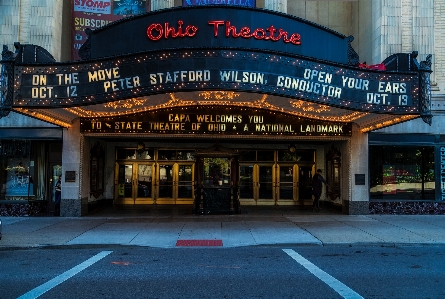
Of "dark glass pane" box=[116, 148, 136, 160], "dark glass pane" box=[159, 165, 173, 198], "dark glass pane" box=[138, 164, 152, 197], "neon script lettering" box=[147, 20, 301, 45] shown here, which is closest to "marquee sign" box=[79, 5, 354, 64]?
"neon script lettering" box=[147, 20, 301, 45]

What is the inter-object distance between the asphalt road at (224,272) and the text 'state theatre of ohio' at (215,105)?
14.1 feet

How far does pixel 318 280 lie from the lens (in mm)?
7477

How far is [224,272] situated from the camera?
8.11m

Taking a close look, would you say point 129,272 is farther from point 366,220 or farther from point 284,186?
point 284,186

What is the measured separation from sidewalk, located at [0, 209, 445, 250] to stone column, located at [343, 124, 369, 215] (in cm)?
56

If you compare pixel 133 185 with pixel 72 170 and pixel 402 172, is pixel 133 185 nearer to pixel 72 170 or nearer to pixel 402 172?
pixel 72 170

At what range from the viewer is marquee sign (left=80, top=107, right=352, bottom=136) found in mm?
16219

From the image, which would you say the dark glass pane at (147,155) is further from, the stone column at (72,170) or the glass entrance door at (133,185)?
Answer: the stone column at (72,170)

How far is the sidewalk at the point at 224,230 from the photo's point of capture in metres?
11.3

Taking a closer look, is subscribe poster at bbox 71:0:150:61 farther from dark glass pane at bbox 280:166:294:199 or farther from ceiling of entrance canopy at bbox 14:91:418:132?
dark glass pane at bbox 280:166:294:199

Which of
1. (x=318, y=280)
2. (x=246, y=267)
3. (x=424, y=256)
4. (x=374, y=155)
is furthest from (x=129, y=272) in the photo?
(x=374, y=155)

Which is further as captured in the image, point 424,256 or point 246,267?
point 424,256

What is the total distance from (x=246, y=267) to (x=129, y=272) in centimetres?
229

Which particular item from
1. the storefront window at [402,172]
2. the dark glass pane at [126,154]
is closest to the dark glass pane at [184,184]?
the dark glass pane at [126,154]
